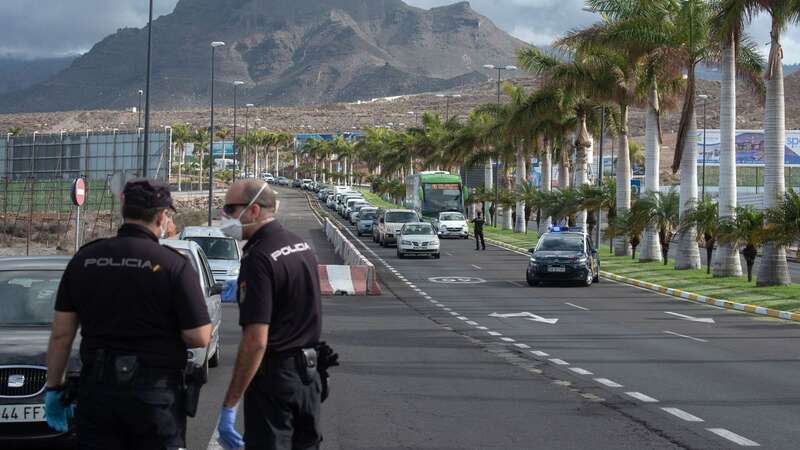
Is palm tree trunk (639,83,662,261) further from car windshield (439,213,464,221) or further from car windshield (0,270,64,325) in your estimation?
car windshield (0,270,64,325)

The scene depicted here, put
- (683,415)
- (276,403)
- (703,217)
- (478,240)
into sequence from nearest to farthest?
(276,403) < (683,415) < (703,217) < (478,240)

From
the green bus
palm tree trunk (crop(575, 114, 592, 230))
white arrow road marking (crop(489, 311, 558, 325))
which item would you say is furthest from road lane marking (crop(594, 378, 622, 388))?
the green bus

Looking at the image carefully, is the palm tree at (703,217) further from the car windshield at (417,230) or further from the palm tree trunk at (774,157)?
the car windshield at (417,230)

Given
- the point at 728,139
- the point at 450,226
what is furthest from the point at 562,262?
the point at 450,226

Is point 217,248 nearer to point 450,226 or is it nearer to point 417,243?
point 417,243

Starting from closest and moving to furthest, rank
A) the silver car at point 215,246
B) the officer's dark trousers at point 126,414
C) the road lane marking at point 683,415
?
the officer's dark trousers at point 126,414, the road lane marking at point 683,415, the silver car at point 215,246

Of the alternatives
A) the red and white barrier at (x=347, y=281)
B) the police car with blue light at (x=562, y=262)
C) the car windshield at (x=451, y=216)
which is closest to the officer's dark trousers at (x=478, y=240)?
the car windshield at (x=451, y=216)

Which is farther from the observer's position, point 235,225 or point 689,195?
point 689,195

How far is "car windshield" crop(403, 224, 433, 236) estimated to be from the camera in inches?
1839

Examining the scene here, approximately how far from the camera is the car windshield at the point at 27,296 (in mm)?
10102

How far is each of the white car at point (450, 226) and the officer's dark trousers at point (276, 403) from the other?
197 feet

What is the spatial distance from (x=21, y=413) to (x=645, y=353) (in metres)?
10.7

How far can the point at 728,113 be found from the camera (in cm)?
3259

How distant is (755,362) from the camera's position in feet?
52.4
